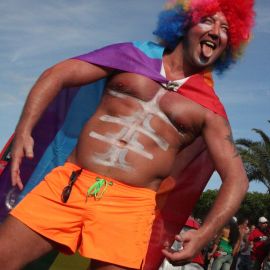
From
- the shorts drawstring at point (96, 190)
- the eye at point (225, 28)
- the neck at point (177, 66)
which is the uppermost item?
the eye at point (225, 28)

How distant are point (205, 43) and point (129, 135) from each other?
846 mm

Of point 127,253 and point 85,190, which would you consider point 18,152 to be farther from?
point 127,253

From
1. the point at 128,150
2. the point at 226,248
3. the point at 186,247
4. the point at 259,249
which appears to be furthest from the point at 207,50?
the point at 226,248

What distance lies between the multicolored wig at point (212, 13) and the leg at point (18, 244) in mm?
1641

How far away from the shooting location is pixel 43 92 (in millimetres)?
3486

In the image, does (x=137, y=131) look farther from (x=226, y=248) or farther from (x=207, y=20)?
(x=226, y=248)

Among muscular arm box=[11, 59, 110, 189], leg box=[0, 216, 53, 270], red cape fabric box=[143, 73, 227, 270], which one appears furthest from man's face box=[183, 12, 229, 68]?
leg box=[0, 216, 53, 270]

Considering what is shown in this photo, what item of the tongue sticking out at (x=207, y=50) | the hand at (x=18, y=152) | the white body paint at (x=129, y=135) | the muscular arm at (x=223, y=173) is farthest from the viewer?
the tongue sticking out at (x=207, y=50)

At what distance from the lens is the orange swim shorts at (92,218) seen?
10.9 ft

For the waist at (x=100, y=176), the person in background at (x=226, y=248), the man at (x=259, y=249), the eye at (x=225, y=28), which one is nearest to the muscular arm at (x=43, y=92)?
the waist at (x=100, y=176)

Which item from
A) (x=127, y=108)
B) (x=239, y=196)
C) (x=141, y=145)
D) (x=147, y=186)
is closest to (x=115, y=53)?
(x=127, y=108)

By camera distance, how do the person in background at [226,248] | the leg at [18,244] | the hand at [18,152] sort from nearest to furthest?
1. the leg at [18,244]
2. the hand at [18,152]
3. the person in background at [226,248]

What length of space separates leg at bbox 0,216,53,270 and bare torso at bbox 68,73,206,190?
53 cm

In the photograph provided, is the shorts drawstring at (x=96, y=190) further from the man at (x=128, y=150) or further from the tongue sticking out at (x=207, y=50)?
the tongue sticking out at (x=207, y=50)
